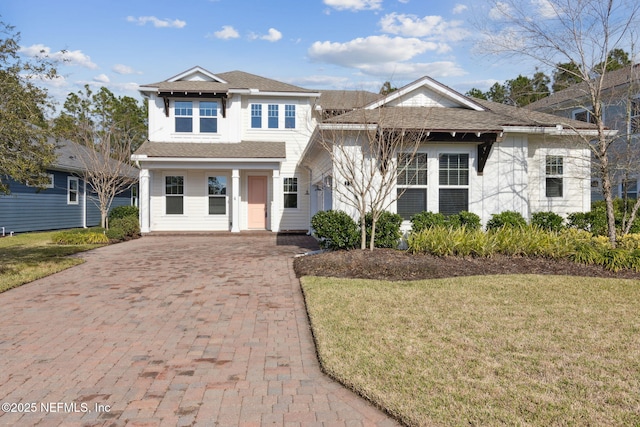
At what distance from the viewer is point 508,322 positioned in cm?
580

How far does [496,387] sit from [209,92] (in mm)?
17466

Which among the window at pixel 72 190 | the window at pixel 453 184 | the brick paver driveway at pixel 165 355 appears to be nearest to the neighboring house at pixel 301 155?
the window at pixel 453 184

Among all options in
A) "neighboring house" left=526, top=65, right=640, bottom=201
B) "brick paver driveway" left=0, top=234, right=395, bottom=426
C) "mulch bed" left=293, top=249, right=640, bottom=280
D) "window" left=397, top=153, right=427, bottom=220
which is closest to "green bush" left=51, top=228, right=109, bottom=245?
"brick paver driveway" left=0, top=234, right=395, bottom=426

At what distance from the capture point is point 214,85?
1956cm

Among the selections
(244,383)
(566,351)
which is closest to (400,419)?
(244,383)

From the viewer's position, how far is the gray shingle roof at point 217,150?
58.7 feet

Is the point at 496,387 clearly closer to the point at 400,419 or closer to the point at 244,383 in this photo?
the point at 400,419

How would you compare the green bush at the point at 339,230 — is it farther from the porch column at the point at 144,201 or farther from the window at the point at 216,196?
the porch column at the point at 144,201

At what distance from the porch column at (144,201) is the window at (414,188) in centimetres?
1125

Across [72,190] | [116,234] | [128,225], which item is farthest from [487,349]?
[72,190]

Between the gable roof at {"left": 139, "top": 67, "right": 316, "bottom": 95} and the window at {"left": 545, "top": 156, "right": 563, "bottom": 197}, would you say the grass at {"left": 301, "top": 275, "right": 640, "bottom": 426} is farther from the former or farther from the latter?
the gable roof at {"left": 139, "top": 67, "right": 316, "bottom": 95}

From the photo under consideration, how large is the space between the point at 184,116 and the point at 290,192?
5688 millimetres

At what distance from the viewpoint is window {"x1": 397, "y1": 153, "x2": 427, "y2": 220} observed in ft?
40.4

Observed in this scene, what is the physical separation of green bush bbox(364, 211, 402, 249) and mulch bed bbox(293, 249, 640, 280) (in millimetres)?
1095
